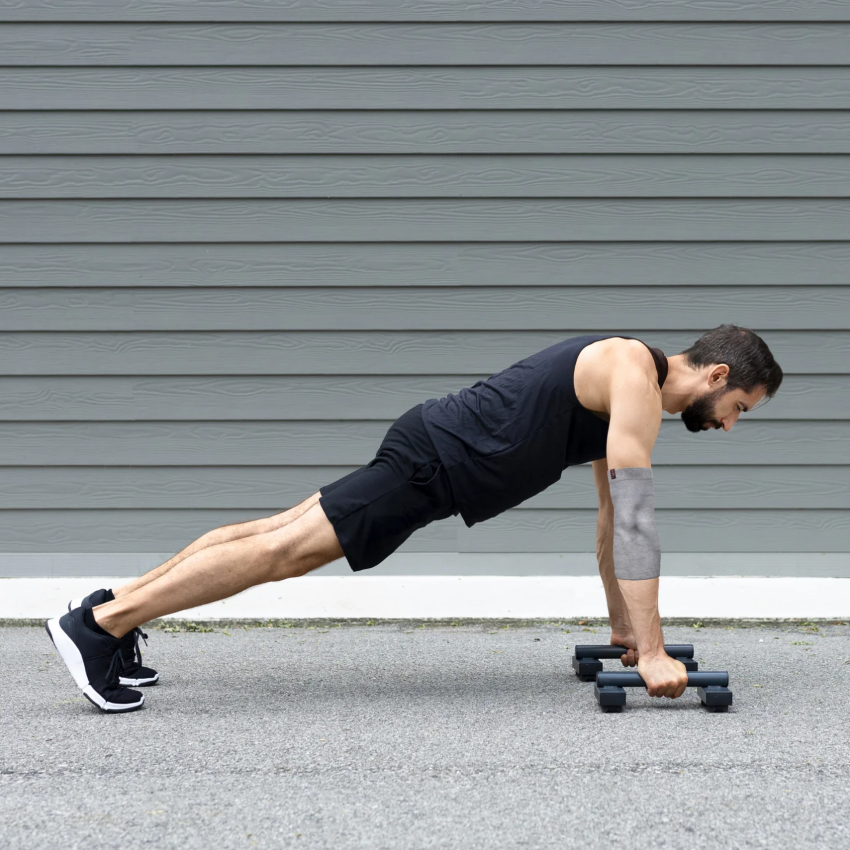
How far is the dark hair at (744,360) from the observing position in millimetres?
2555

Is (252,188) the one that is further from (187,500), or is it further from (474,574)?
(474,574)

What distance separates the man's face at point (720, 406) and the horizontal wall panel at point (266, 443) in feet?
4.91

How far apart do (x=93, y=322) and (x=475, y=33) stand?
6.63 feet

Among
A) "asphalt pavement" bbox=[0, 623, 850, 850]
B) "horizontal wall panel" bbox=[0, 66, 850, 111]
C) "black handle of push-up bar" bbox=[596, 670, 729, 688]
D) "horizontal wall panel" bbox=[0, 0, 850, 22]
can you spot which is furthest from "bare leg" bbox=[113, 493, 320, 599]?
"horizontal wall panel" bbox=[0, 0, 850, 22]

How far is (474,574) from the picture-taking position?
13.5 ft

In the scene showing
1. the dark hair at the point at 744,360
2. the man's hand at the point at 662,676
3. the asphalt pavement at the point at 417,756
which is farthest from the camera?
the dark hair at the point at 744,360

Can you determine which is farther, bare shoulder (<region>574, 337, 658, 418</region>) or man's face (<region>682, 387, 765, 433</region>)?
man's face (<region>682, 387, 765, 433</region>)

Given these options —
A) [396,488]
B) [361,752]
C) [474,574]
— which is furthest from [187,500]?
[361,752]

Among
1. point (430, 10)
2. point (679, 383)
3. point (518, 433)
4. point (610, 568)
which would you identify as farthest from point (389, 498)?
point (430, 10)

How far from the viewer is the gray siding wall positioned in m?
4.04

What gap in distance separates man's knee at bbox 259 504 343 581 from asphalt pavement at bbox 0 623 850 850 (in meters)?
0.39

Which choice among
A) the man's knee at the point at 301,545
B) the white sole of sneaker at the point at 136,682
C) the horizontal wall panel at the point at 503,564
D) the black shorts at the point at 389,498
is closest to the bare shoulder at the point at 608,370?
the black shorts at the point at 389,498

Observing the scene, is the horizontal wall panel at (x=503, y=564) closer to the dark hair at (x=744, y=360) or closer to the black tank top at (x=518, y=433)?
the black tank top at (x=518, y=433)

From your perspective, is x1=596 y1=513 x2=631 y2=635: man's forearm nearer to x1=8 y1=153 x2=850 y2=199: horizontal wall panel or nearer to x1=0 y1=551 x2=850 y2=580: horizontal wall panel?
x1=0 y1=551 x2=850 y2=580: horizontal wall panel
